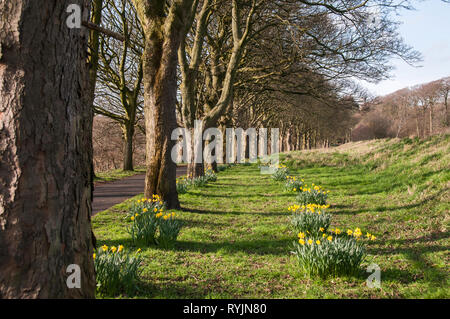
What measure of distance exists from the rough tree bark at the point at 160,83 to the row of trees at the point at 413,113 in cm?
2215

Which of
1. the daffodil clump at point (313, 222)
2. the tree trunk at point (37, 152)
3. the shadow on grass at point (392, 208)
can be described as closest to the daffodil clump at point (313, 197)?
the shadow on grass at point (392, 208)

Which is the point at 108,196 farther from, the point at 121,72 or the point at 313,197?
the point at 121,72

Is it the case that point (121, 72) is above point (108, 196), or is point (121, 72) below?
above

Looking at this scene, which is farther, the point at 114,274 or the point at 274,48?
the point at 274,48

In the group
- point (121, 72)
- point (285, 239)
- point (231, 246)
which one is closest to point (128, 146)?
point (121, 72)

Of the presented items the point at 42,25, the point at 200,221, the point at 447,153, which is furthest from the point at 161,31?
the point at 447,153

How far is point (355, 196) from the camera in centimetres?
861

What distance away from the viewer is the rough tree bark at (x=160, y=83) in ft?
21.4

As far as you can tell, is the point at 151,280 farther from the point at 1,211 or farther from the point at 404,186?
the point at 404,186

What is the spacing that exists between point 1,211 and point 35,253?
0.32m

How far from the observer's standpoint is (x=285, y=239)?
5.08m

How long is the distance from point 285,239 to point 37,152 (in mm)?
4134

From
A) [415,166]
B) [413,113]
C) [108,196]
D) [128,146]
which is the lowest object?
[108,196]

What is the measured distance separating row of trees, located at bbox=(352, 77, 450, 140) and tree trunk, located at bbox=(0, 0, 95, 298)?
26.1 m
